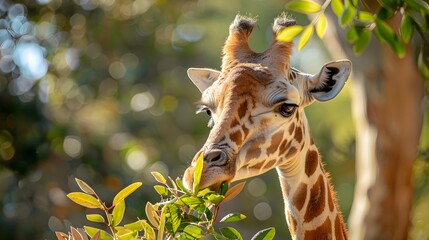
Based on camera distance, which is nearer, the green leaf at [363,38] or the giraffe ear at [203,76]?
the green leaf at [363,38]

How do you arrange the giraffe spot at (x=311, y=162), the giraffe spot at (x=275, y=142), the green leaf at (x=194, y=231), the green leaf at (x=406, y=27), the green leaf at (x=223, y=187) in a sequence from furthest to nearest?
the giraffe spot at (x=311, y=162)
the giraffe spot at (x=275, y=142)
the green leaf at (x=406, y=27)
the green leaf at (x=223, y=187)
the green leaf at (x=194, y=231)

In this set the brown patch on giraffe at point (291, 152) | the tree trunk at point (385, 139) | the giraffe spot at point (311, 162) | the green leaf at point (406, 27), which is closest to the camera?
the green leaf at point (406, 27)

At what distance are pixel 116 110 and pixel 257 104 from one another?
49.5 ft

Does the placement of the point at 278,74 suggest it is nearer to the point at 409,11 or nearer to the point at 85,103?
the point at 409,11

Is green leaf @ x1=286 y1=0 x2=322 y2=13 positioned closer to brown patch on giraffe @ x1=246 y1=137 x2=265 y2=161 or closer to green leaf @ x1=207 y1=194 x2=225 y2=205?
brown patch on giraffe @ x1=246 y1=137 x2=265 y2=161

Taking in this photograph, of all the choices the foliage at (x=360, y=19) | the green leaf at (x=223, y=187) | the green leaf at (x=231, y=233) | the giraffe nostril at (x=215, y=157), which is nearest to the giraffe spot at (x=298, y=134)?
the foliage at (x=360, y=19)

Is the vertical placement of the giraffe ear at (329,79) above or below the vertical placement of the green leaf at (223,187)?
above

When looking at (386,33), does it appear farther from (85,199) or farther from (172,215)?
(85,199)

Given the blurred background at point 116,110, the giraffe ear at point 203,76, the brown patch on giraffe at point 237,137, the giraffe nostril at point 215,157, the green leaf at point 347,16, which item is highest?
the green leaf at point 347,16

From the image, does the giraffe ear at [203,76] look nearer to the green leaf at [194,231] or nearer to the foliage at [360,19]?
the foliage at [360,19]

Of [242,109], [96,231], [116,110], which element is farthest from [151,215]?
[116,110]

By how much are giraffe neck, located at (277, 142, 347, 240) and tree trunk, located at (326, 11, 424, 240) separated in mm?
5665

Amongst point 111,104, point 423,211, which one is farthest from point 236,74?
point 111,104

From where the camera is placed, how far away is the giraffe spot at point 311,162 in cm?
436
